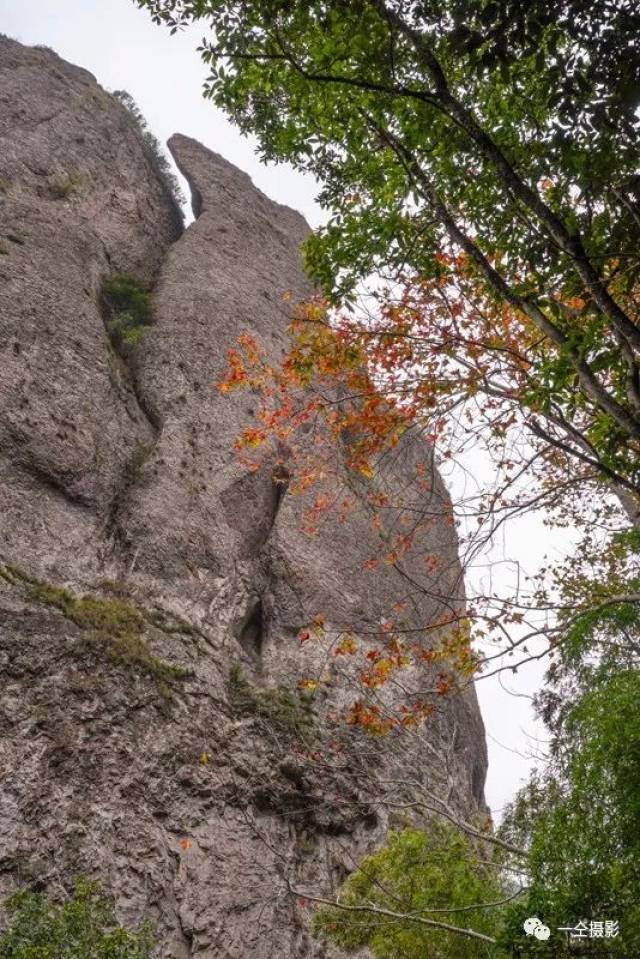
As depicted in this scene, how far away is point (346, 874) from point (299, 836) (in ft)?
3.12

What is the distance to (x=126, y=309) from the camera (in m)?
19.7

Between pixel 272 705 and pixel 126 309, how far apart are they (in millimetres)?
11200

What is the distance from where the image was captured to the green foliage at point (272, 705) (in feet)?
43.0

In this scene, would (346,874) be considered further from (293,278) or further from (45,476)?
(293,278)

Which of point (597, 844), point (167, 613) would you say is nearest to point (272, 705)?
point (167, 613)

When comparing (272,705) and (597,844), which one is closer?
(597,844)

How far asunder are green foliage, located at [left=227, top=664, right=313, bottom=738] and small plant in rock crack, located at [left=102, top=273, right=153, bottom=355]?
8.80 meters

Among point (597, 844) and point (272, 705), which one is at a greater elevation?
point (272, 705)

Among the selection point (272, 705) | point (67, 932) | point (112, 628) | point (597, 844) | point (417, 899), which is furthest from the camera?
point (272, 705)

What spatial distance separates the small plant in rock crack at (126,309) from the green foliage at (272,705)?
28.9 feet

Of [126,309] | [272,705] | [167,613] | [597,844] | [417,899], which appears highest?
[126,309]

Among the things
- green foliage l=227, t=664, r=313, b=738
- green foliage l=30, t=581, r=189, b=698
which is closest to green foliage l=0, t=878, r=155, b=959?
green foliage l=30, t=581, r=189, b=698

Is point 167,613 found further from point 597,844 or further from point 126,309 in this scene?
point 126,309

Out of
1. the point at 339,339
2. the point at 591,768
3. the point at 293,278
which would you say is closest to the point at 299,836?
the point at 591,768
